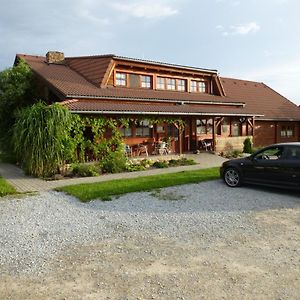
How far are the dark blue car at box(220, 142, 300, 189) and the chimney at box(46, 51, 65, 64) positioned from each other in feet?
59.7

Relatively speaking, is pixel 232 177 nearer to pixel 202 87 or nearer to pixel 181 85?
pixel 181 85

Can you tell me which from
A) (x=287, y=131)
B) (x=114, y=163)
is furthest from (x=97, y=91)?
(x=287, y=131)

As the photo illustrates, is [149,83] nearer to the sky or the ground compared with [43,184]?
nearer to the sky

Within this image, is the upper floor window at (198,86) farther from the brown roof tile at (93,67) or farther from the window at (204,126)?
the brown roof tile at (93,67)

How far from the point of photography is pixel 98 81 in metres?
20.8

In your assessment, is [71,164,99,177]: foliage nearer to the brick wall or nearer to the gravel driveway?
the gravel driveway

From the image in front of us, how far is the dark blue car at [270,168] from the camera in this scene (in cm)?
966

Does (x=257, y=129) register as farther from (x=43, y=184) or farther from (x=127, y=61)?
(x=43, y=184)

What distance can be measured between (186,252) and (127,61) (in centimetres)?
1802

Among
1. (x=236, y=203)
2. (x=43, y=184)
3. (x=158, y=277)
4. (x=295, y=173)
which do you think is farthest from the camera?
(x=43, y=184)

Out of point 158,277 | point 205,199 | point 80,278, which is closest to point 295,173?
point 205,199

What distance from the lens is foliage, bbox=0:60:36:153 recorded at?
19.7 metres

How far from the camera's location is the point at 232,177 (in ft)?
36.4

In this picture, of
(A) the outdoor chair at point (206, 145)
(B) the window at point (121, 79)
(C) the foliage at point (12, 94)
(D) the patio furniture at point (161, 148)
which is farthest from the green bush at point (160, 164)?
(C) the foliage at point (12, 94)
